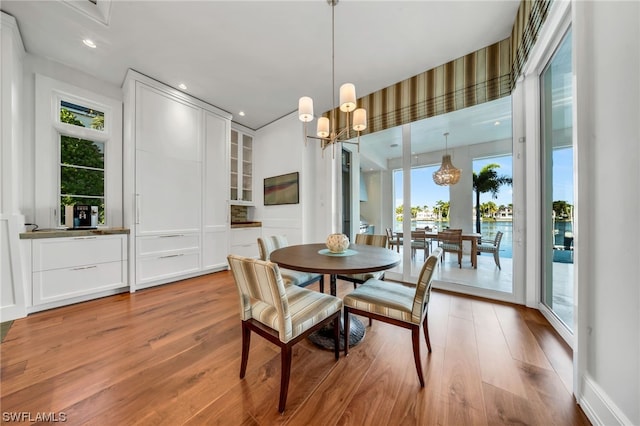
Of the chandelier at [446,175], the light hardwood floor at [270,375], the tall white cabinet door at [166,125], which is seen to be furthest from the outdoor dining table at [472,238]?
the tall white cabinet door at [166,125]

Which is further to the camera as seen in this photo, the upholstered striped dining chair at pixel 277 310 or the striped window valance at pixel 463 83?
the striped window valance at pixel 463 83

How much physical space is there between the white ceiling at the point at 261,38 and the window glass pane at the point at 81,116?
50cm

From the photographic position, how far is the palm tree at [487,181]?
2849 mm

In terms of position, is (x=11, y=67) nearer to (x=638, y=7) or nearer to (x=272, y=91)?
(x=272, y=91)

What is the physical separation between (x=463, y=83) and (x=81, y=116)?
4.97 metres

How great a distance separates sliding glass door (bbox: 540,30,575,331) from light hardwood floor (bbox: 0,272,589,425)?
1.12 ft

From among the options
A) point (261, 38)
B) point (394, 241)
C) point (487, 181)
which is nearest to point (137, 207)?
point (261, 38)

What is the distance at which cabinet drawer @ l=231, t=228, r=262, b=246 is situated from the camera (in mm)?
4172

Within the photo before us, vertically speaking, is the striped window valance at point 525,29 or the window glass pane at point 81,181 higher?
the striped window valance at point 525,29

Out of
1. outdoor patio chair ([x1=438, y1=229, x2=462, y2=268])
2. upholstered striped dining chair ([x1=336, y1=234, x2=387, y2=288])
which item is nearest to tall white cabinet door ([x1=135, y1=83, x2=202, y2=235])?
upholstered striped dining chair ([x1=336, y1=234, x2=387, y2=288])

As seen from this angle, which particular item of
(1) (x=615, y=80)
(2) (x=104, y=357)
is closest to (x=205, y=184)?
(2) (x=104, y=357)

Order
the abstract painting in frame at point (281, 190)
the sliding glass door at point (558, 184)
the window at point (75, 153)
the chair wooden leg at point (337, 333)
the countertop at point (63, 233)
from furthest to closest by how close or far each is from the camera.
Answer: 1. the abstract painting in frame at point (281, 190)
2. the window at point (75, 153)
3. the countertop at point (63, 233)
4. the sliding glass door at point (558, 184)
5. the chair wooden leg at point (337, 333)

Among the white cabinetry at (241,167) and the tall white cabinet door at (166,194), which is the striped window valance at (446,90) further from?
the tall white cabinet door at (166,194)

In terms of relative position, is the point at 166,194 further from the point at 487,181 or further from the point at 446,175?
the point at 487,181
